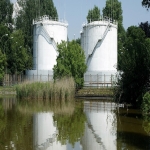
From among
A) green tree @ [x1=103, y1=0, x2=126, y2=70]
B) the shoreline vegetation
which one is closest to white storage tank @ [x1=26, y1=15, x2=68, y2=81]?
green tree @ [x1=103, y1=0, x2=126, y2=70]

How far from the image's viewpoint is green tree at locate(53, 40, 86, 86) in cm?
4456

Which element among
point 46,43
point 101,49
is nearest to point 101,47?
point 101,49

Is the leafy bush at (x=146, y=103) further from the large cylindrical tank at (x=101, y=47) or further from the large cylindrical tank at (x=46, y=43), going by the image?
the large cylindrical tank at (x=46, y=43)

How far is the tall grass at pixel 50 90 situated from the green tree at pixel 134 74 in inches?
341

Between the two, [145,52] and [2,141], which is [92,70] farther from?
[2,141]

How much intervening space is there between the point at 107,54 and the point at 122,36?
64.5ft

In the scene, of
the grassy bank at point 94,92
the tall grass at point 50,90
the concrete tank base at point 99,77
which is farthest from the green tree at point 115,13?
the tall grass at point 50,90

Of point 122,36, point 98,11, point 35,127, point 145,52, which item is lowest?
point 35,127

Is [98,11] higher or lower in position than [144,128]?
higher

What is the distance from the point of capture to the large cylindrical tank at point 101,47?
53.8m

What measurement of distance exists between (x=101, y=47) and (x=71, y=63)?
10048 mm

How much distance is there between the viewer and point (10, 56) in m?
65.4

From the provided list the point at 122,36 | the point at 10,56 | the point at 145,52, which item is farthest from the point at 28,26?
the point at 145,52

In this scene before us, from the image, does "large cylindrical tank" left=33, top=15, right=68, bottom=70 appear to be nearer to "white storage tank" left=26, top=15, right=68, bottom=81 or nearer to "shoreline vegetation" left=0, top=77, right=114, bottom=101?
"white storage tank" left=26, top=15, right=68, bottom=81
